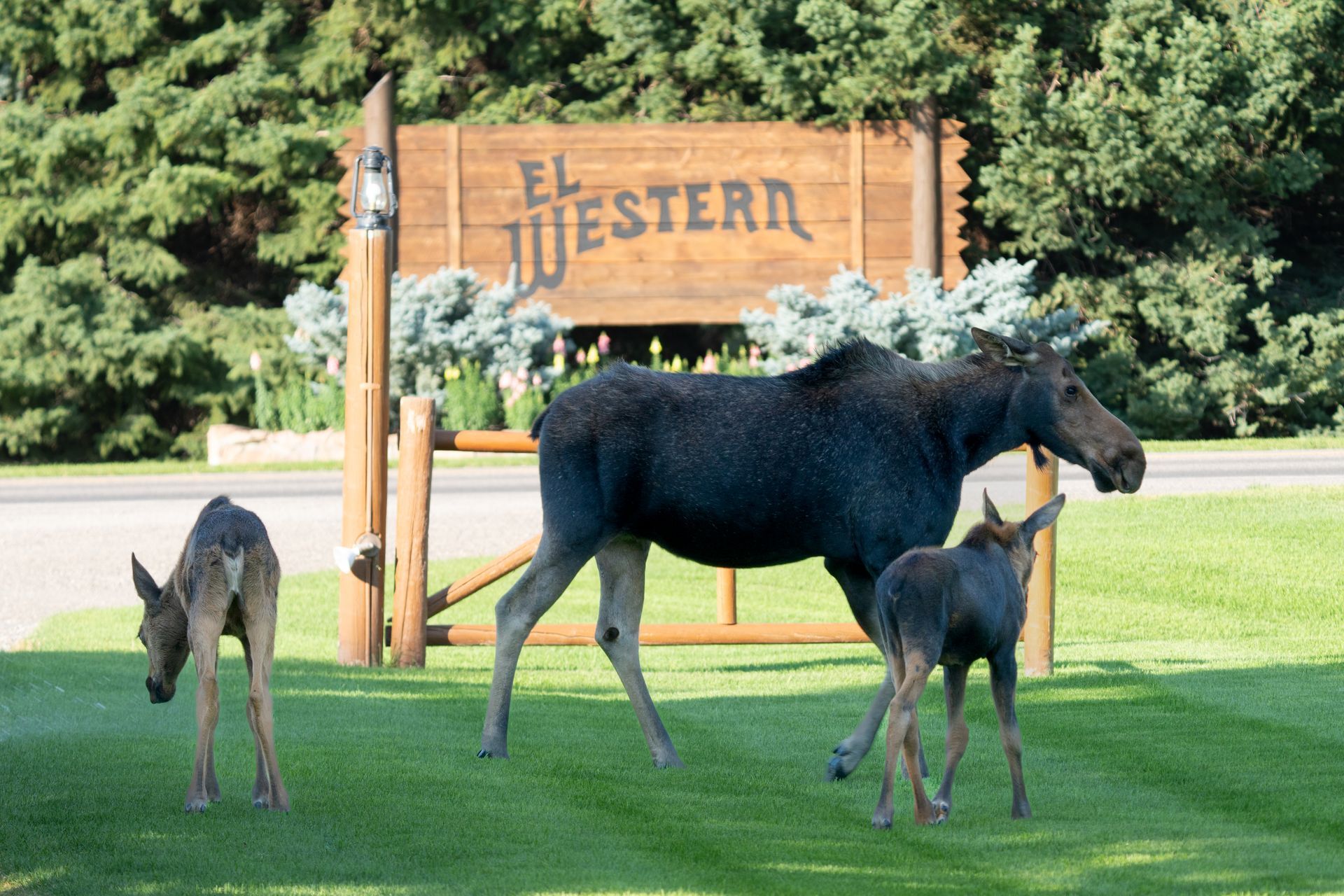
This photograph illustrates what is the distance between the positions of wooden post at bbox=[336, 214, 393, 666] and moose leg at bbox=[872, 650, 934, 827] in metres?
4.81

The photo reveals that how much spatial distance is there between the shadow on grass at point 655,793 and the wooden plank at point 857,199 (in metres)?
13.5

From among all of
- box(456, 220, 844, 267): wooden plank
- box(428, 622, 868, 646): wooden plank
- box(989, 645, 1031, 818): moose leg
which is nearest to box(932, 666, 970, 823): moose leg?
box(989, 645, 1031, 818): moose leg

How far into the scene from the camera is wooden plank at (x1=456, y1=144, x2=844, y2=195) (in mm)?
23016

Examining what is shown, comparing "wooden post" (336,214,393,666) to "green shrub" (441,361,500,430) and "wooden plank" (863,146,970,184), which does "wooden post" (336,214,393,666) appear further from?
"wooden plank" (863,146,970,184)

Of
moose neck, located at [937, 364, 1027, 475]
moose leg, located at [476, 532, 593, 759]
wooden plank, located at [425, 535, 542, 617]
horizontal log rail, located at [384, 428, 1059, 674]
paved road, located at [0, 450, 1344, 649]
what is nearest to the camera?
moose neck, located at [937, 364, 1027, 475]

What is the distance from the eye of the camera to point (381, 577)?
1049 cm

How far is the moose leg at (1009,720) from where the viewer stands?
6.38 m

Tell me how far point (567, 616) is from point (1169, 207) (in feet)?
45.5

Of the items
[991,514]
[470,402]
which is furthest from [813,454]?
[470,402]

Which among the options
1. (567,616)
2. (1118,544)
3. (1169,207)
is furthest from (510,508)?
(1169,207)

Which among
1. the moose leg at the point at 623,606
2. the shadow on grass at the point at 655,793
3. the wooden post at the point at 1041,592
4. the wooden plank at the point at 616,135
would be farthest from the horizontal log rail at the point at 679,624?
the wooden plank at the point at 616,135

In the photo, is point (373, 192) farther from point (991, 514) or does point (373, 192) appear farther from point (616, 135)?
point (616, 135)

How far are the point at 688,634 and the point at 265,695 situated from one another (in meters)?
4.15

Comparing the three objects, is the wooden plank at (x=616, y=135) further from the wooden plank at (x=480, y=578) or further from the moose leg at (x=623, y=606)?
the moose leg at (x=623, y=606)
